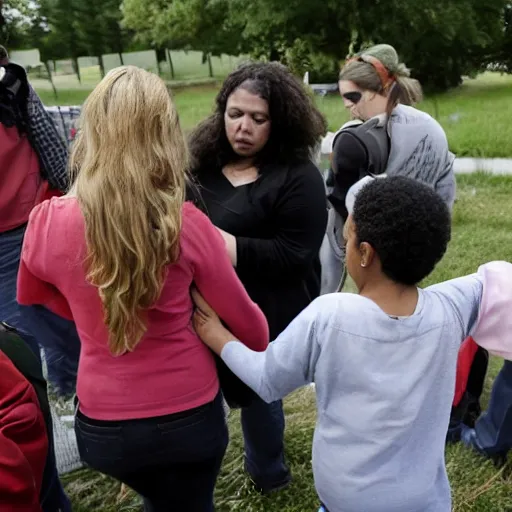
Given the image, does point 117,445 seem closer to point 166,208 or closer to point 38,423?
point 38,423

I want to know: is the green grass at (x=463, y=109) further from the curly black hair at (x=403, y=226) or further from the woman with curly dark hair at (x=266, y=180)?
the curly black hair at (x=403, y=226)

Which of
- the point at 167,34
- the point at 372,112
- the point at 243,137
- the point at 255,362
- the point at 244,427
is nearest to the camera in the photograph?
the point at 255,362

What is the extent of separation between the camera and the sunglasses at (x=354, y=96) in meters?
3.21

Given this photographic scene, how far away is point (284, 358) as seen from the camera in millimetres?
1564

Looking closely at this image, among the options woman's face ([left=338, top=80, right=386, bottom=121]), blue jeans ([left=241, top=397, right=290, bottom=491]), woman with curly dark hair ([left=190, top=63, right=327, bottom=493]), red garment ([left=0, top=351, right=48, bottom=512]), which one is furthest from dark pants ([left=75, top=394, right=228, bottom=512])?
woman's face ([left=338, top=80, right=386, bottom=121])

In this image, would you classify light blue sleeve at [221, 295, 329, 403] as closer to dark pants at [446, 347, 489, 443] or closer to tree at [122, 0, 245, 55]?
dark pants at [446, 347, 489, 443]

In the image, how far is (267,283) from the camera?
231 centimetres

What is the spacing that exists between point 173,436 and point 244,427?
935 mm

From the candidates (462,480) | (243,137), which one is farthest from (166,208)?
(462,480)

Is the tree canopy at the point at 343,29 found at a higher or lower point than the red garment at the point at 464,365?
lower

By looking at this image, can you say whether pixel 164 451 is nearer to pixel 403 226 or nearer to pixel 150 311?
pixel 150 311

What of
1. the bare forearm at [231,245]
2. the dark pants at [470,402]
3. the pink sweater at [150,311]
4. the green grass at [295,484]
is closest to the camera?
the pink sweater at [150,311]

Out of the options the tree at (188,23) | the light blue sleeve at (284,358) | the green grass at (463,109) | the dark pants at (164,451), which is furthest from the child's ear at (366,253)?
the tree at (188,23)

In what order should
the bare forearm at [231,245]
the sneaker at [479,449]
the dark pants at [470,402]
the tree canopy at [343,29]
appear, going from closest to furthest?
the bare forearm at [231,245] → the sneaker at [479,449] → the dark pants at [470,402] → the tree canopy at [343,29]
